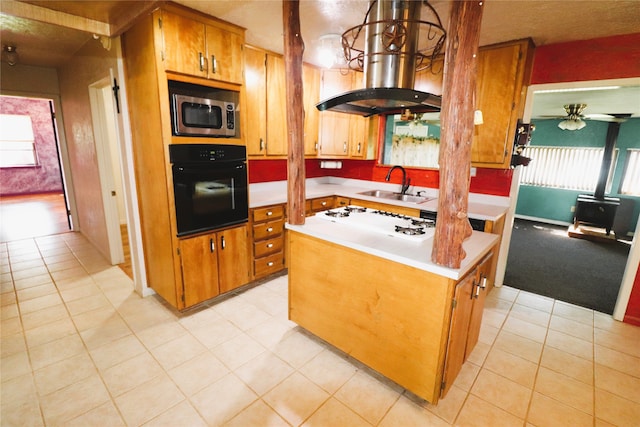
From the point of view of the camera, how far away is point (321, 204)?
3754 mm

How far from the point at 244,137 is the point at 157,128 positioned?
0.74 meters

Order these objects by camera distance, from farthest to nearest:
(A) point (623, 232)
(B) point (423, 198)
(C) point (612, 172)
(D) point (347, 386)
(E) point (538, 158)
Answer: (E) point (538, 158) < (C) point (612, 172) < (A) point (623, 232) < (B) point (423, 198) < (D) point (347, 386)

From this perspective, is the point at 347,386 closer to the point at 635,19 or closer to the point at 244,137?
the point at 244,137

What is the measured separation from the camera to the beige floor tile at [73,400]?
1.67 metres

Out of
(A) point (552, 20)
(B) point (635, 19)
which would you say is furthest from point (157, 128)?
(B) point (635, 19)

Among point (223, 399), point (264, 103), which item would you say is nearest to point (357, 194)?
point (264, 103)

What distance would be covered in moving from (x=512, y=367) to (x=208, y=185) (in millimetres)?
2774


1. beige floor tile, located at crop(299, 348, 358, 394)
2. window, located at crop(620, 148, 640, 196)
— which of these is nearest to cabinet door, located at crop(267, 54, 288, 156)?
beige floor tile, located at crop(299, 348, 358, 394)

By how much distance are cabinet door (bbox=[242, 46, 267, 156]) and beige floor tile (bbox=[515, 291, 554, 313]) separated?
3248mm

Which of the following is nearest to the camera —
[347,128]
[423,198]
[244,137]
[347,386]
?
[347,386]

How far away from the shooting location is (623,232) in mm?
5539

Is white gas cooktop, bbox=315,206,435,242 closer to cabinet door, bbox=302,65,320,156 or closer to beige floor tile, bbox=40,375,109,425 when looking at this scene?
cabinet door, bbox=302,65,320,156

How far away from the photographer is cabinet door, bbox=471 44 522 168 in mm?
2728

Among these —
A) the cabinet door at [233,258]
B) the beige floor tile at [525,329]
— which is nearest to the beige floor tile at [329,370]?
the cabinet door at [233,258]
